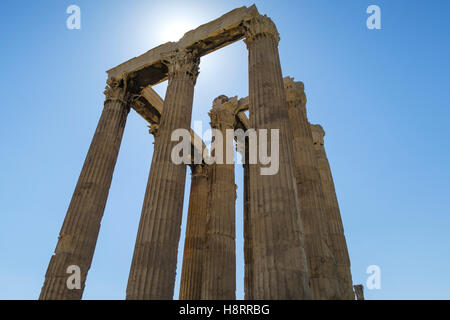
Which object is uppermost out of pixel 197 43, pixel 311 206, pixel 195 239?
pixel 197 43

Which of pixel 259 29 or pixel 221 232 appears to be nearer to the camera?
pixel 259 29

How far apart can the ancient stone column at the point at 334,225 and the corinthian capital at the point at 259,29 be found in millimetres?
9322

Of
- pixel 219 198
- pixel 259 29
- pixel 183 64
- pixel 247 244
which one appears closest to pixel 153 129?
pixel 183 64

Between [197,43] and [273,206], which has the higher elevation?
[197,43]

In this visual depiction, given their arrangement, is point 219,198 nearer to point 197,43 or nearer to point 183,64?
point 183,64

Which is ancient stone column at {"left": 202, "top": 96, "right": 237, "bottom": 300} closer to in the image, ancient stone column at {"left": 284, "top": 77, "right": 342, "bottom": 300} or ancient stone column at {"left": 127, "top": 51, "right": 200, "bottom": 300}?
ancient stone column at {"left": 284, "top": 77, "right": 342, "bottom": 300}

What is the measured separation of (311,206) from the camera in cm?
1656

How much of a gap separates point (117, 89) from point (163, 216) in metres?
11.8

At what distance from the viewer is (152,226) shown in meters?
12.8

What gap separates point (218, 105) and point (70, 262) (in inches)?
570

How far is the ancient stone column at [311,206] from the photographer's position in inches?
545

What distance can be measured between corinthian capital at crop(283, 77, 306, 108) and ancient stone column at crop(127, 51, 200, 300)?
285 inches
